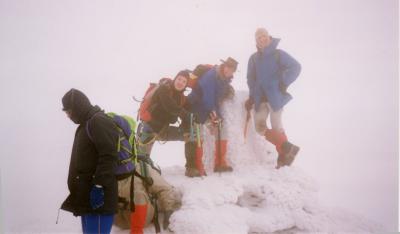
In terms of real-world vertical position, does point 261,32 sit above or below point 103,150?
above

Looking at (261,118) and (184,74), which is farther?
(261,118)

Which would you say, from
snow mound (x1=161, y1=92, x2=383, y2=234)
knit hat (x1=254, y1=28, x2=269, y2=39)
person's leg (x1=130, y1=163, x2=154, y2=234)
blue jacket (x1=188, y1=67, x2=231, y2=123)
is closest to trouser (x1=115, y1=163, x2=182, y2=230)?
person's leg (x1=130, y1=163, x2=154, y2=234)

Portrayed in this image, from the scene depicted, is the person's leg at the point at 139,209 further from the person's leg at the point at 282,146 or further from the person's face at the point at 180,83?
the person's leg at the point at 282,146

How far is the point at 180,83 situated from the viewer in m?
3.65

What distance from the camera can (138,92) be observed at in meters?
3.83

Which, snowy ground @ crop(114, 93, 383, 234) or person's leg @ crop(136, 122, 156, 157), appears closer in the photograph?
snowy ground @ crop(114, 93, 383, 234)

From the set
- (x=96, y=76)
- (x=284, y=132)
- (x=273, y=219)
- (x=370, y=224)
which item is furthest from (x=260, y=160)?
(x=96, y=76)

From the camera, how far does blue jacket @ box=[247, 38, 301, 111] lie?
391cm

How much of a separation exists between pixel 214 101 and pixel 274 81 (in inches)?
24.8

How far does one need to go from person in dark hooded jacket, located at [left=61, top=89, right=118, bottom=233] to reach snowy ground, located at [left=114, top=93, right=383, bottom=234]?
0.76m

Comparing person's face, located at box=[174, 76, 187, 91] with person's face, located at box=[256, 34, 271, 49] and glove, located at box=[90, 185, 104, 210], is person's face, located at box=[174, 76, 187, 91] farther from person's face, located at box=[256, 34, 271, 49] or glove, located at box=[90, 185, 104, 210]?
glove, located at box=[90, 185, 104, 210]

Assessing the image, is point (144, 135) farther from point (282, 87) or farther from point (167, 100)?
point (282, 87)

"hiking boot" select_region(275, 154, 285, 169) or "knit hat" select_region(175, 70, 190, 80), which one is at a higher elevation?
"knit hat" select_region(175, 70, 190, 80)

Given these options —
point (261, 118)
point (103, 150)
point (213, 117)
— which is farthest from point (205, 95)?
point (103, 150)
